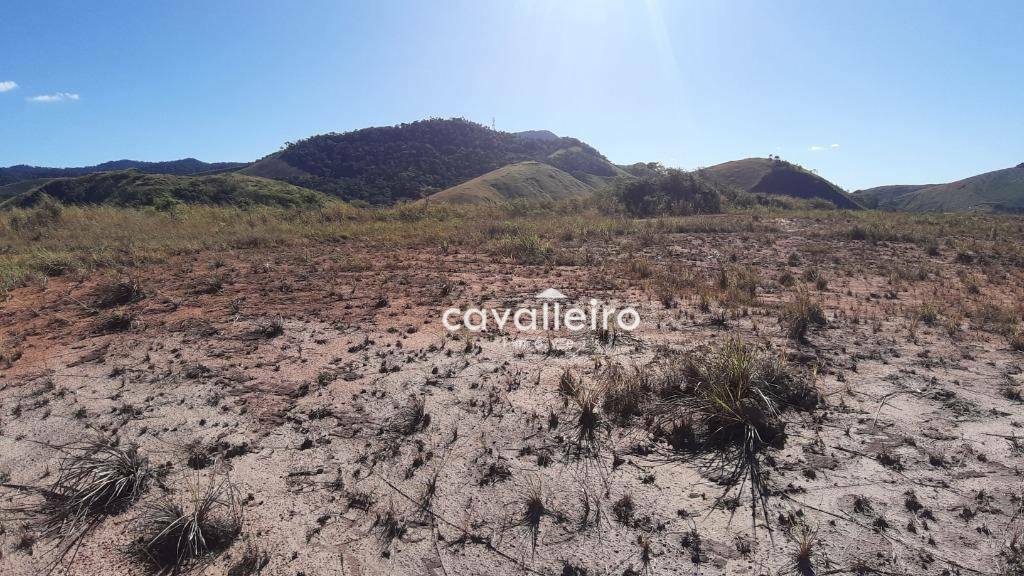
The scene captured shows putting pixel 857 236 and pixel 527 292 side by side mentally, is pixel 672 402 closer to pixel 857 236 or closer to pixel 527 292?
pixel 527 292

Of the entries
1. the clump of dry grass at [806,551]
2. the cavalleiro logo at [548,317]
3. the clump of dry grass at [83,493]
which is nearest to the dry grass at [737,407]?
the clump of dry grass at [806,551]

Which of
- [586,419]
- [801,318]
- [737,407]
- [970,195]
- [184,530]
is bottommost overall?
[184,530]

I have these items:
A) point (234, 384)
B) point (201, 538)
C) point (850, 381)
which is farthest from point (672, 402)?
point (234, 384)

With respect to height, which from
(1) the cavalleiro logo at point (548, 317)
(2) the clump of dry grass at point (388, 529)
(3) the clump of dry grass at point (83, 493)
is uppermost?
(1) the cavalleiro logo at point (548, 317)

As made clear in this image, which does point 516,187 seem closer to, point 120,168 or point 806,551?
point 806,551

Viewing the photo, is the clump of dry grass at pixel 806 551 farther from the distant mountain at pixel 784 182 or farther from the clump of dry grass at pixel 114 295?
the distant mountain at pixel 784 182

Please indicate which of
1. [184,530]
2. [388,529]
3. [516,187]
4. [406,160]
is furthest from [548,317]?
[406,160]
